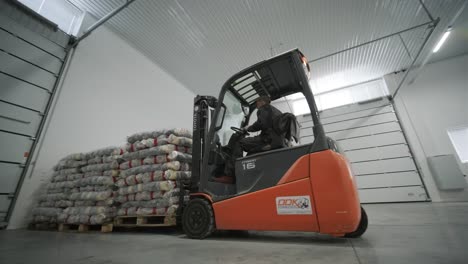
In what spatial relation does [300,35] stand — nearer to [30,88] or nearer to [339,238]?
[339,238]

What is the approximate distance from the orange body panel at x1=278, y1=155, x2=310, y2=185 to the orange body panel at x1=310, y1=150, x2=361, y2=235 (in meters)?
0.10

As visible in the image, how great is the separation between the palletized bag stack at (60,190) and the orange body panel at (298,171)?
4.68 meters

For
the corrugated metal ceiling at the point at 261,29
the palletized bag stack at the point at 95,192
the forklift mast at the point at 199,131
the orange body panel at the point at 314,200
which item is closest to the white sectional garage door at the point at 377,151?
the corrugated metal ceiling at the point at 261,29

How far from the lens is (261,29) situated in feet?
22.8

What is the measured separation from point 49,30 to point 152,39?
2.91m

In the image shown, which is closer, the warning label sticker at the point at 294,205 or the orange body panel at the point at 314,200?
the orange body panel at the point at 314,200

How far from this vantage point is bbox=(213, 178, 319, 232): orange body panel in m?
2.12

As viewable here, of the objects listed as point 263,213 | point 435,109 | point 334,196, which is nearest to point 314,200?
point 334,196

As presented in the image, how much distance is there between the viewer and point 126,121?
6.60 m

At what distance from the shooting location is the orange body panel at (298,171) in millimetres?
2183

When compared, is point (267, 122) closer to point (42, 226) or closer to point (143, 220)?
point (143, 220)

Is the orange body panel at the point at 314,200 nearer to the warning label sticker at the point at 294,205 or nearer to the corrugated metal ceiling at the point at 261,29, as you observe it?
the warning label sticker at the point at 294,205

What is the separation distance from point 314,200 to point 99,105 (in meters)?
6.52

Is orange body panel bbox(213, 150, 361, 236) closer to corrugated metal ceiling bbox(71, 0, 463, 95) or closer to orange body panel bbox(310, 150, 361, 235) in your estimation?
orange body panel bbox(310, 150, 361, 235)
